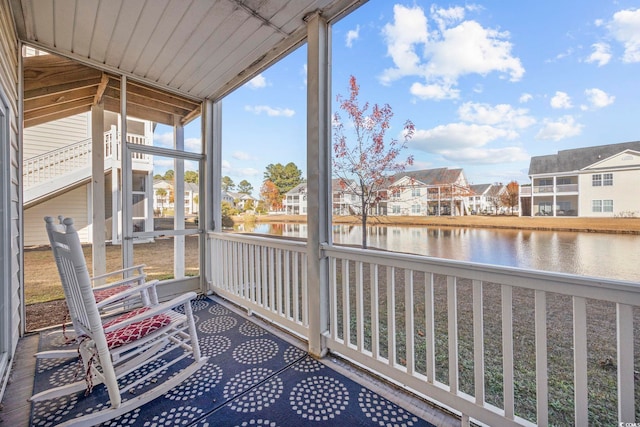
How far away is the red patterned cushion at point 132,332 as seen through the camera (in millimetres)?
1570

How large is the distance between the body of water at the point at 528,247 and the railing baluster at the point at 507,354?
182 mm

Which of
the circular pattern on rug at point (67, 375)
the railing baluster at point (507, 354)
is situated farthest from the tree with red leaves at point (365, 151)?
the circular pattern on rug at point (67, 375)

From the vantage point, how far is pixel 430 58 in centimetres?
157

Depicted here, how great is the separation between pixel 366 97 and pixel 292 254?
146 centimetres

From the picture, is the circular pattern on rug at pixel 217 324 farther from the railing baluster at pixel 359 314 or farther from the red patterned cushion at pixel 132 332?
the railing baluster at pixel 359 314

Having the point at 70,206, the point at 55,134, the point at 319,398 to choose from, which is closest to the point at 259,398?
the point at 319,398

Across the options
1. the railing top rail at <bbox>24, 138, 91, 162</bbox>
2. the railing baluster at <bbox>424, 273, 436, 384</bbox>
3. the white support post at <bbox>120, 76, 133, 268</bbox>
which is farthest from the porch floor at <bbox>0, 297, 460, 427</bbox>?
the railing top rail at <bbox>24, 138, 91, 162</bbox>

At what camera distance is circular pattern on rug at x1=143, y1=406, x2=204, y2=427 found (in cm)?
146

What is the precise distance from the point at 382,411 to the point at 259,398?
2.46ft

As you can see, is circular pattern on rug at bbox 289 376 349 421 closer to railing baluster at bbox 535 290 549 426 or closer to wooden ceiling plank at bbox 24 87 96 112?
railing baluster at bbox 535 290 549 426

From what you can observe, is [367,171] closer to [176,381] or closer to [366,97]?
[366,97]

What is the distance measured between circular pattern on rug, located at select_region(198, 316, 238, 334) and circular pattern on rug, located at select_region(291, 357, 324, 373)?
94 cm

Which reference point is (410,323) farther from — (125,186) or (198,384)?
(125,186)

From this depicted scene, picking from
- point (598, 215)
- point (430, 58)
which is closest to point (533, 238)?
point (598, 215)
